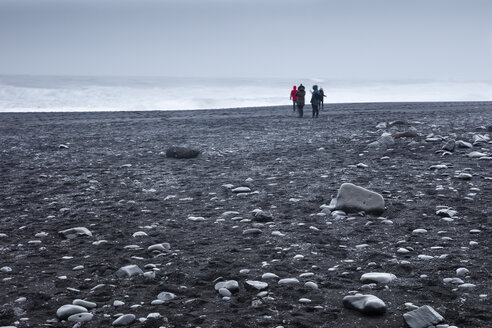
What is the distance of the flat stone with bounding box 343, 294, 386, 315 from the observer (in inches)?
137

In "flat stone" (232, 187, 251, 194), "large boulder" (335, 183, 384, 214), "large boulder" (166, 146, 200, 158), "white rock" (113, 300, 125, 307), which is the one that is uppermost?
"large boulder" (166, 146, 200, 158)

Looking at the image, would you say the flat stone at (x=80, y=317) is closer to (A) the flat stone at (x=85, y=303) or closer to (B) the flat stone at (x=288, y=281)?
(A) the flat stone at (x=85, y=303)

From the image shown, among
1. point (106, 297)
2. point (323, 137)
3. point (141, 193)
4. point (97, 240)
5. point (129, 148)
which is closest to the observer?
point (106, 297)

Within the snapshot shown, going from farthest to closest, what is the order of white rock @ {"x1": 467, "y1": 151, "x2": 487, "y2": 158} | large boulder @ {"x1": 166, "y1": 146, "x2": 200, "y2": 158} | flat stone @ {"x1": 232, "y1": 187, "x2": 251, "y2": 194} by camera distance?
large boulder @ {"x1": 166, "y1": 146, "x2": 200, "y2": 158}
white rock @ {"x1": 467, "y1": 151, "x2": 487, "y2": 158}
flat stone @ {"x1": 232, "y1": 187, "x2": 251, "y2": 194}

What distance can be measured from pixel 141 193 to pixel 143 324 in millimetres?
4553

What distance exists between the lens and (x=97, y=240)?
548cm

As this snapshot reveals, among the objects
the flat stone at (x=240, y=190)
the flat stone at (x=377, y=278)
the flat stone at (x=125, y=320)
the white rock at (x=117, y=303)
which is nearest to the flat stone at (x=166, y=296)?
the white rock at (x=117, y=303)

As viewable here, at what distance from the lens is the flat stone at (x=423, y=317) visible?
3.26m

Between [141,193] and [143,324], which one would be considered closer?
[143,324]

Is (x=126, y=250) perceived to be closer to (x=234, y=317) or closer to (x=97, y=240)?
(x=97, y=240)

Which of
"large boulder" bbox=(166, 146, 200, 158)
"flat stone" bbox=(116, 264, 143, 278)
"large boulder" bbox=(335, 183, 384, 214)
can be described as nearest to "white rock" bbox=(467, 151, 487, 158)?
"large boulder" bbox=(335, 183, 384, 214)

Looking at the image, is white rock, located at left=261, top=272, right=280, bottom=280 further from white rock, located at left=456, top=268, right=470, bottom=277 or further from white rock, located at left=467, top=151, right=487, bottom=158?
white rock, located at left=467, top=151, right=487, bottom=158

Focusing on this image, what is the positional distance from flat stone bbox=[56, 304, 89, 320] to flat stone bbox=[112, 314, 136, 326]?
0.32 m

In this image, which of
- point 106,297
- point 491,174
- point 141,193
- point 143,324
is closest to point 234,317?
point 143,324
